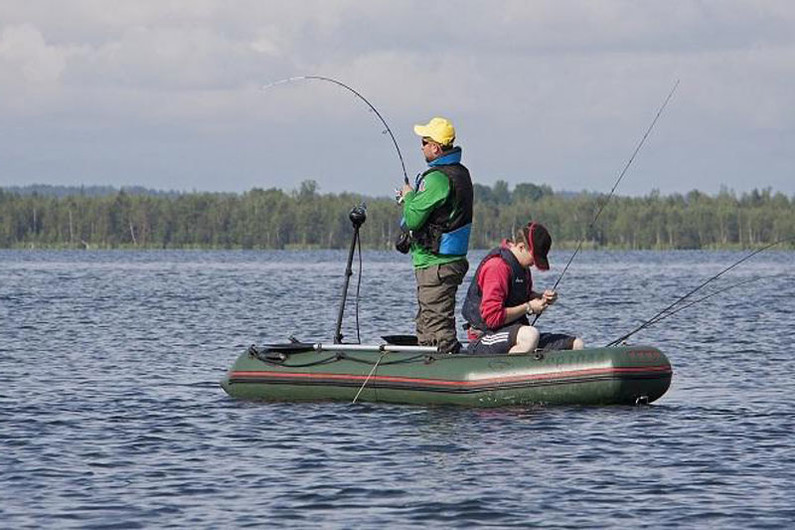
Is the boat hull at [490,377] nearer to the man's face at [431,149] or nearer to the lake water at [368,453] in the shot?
the lake water at [368,453]

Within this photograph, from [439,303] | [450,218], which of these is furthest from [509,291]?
[450,218]

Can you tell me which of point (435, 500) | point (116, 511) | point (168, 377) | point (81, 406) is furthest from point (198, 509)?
point (168, 377)

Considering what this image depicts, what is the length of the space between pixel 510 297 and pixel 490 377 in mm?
708

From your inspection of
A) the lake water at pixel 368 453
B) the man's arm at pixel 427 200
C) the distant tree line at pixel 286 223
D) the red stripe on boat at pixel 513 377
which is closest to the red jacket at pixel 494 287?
the red stripe on boat at pixel 513 377

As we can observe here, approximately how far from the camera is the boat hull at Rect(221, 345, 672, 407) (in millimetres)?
13898

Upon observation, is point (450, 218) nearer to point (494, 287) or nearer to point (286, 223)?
point (494, 287)

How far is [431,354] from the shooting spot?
1434cm

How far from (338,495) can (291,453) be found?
168 centimetres

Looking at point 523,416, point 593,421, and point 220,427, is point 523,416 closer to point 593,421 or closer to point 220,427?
point 593,421

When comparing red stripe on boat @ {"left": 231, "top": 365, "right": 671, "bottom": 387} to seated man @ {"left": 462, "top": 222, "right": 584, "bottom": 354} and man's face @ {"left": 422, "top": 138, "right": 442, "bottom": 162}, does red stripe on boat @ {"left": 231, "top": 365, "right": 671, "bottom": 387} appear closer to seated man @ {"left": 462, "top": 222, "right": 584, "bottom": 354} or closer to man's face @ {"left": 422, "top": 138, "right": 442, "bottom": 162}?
seated man @ {"left": 462, "top": 222, "right": 584, "bottom": 354}

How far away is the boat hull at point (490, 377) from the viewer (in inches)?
547

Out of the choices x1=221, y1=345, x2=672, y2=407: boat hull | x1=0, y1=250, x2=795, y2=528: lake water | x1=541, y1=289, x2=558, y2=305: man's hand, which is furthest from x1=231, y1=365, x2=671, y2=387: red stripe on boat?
x1=541, y1=289, x2=558, y2=305: man's hand

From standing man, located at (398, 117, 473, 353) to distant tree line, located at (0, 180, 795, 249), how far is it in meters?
136

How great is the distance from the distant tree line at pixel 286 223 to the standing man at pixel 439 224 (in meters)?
136
